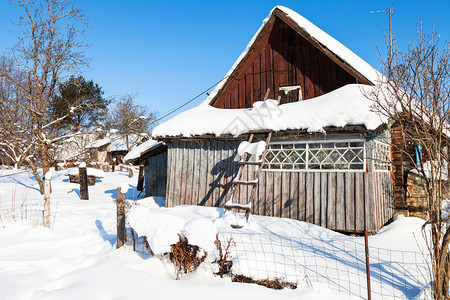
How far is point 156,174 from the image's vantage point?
12531mm

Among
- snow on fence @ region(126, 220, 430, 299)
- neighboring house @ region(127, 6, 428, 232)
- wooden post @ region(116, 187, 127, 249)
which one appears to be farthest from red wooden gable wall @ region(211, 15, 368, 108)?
wooden post @ region(116, 187, 127, 249)

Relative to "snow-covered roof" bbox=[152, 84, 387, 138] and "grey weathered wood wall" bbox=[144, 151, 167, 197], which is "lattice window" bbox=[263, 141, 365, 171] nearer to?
"snow-covered roof" bbox=[152, 84, 387, 138]

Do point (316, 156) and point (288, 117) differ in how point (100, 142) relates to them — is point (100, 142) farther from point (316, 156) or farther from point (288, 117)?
Result: point (316, 156)

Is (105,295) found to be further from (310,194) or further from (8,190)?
(8,190)

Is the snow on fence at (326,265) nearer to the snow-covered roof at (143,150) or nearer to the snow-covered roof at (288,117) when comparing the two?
the snow-covered roof at (288,117)

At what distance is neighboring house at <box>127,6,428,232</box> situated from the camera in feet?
23.0

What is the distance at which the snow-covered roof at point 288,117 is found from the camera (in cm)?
675

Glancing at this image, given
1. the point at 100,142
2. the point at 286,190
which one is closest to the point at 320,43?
the point at 286,190

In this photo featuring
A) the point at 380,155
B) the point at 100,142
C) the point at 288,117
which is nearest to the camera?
the point at 288,117

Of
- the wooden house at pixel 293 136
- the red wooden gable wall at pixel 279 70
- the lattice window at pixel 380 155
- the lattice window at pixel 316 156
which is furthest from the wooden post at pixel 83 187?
the lattice window at pixel 380 155

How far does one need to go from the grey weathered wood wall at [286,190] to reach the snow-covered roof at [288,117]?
52 cm

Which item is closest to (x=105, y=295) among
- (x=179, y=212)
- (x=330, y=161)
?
(x=179, y=212)

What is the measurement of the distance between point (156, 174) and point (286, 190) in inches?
258

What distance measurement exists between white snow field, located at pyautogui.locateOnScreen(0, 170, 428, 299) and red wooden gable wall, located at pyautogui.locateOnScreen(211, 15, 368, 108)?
4.66 meters
